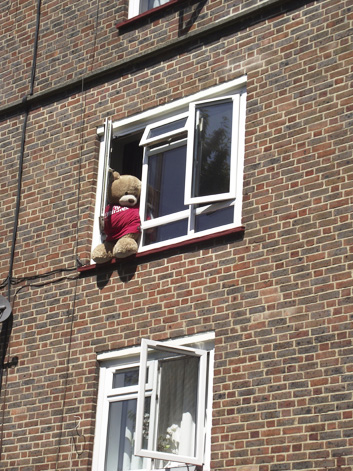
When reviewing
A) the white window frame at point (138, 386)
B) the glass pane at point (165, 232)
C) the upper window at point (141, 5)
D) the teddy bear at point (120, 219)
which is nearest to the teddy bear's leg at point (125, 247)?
the teddy bear at point (120, 219)

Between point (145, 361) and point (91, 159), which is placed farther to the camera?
point (91, 159)

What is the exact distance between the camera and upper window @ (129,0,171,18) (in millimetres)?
13992

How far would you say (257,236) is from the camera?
11.4 metres

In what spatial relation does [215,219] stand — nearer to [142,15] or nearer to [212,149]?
[212,149]

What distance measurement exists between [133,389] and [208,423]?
44.2 inches

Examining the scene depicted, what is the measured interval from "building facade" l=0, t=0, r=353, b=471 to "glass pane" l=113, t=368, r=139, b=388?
22 mm

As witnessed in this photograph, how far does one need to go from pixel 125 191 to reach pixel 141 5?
272 centimetres

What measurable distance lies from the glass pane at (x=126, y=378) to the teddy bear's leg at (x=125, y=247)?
132cm

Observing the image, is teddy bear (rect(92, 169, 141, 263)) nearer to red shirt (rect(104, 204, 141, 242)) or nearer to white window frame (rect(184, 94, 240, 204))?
red shirt (rect(104, 204, 141, 242))

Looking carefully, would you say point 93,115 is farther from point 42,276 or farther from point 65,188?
point 42,276

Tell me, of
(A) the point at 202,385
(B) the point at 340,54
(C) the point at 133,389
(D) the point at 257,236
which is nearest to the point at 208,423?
(A) the point at 202,385

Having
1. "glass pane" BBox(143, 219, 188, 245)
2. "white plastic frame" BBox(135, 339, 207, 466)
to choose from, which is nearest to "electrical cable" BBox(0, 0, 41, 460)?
"glass pane" BBox(143, 219, 188, 245)

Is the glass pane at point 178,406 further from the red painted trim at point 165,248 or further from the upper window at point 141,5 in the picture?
the upper window at point 141,5

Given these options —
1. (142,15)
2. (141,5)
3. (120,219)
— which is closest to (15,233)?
(120,219)
